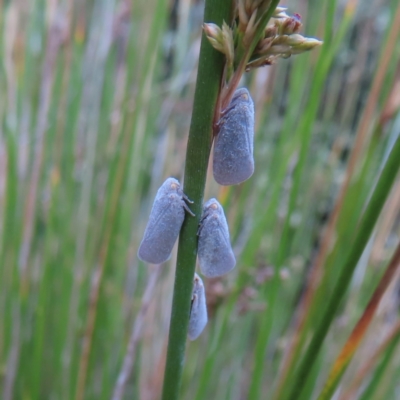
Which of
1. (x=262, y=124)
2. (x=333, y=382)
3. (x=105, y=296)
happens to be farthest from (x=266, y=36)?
(x=105, y=296)

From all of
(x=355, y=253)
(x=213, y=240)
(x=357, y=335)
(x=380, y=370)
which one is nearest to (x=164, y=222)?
(x=213, y=240)

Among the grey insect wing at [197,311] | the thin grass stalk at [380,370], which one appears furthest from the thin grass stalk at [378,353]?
the grey insect wing at [197,311]

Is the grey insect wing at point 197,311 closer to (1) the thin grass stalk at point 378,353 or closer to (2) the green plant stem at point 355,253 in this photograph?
(2) the green plant stem at point 355,253

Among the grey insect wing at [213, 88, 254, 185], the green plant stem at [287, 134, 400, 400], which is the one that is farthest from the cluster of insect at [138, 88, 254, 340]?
the green plant stem at [287, 134, 400, 400]

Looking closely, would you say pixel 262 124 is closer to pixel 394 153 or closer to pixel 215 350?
pixel 215 350

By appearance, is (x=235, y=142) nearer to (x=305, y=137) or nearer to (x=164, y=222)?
(x=164, y=222)

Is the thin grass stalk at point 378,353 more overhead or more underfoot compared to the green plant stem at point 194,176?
more underfoot
